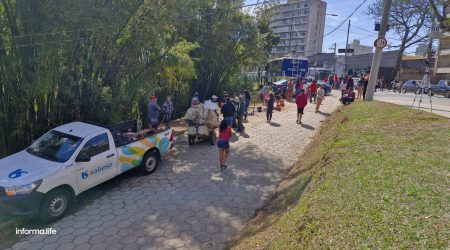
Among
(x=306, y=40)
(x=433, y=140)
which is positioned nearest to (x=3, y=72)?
(x=433, y=140)

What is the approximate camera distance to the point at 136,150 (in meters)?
7.52

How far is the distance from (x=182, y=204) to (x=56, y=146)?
3070 millimetres

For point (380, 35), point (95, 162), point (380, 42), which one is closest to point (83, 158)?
point (95, 162)

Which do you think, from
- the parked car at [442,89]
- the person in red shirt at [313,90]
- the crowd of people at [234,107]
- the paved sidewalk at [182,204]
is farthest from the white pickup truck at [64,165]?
the parked car at [442,89]

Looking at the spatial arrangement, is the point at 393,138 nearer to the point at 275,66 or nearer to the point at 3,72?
the point at 3,72

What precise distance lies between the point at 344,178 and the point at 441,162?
178cm

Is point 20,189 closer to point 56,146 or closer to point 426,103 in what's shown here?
point 56,146

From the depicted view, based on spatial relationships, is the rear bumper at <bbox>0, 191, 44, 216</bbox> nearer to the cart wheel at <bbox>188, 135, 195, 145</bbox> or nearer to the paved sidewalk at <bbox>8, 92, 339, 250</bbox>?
the paved sidewalk at <bbox>8, 92, 339, 250</bbox>

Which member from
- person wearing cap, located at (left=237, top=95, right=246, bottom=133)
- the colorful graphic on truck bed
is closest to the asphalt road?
person wearing cap, located at (left=237, top=95, right=246, bottom=133)

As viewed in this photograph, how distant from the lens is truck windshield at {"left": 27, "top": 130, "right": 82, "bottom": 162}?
6094 mm

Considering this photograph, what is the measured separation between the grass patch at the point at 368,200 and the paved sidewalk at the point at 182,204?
24.2 inches

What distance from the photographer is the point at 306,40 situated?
88750 millimetres

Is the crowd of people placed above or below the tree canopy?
below

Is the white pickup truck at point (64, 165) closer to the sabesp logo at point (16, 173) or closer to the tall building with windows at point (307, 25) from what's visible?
the sabesp logo at point (16, 173)
